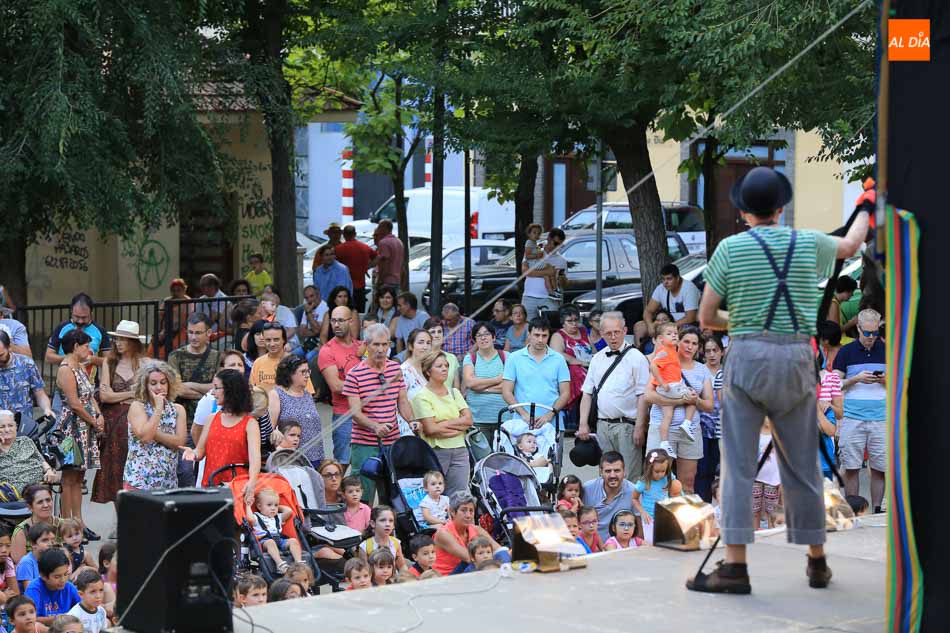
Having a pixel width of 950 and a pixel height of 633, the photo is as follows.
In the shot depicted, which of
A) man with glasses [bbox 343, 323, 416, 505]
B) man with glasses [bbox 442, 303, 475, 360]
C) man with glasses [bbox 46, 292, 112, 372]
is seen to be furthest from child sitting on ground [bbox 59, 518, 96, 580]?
man with glasses [bbox 442, 303, 475, 360]

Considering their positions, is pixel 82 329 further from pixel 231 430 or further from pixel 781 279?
pixel 781 279

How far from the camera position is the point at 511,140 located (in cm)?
1875

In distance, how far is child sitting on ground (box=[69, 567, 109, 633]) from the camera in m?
8.80

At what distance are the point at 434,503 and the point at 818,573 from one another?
15.3 ft

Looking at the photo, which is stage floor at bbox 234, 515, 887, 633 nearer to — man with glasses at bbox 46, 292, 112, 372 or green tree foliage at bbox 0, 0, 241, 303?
man with glasses at bbox 46, 292, 112, 372

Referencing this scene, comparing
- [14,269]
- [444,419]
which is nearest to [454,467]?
[444,419]

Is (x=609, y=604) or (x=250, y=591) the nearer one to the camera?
(x=609, y=604)

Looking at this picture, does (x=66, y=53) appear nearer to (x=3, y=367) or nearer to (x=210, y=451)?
(x=3, y=367)

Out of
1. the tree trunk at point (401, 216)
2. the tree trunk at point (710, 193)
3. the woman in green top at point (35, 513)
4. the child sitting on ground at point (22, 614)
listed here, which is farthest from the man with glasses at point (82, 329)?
the tree trunk at point (710, 193)

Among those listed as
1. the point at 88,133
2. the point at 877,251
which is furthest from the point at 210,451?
→ the point at 88,133

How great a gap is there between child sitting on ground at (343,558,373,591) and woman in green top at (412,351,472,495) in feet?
7.69

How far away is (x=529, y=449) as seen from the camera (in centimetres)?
1217

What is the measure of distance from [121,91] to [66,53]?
38.3 inches

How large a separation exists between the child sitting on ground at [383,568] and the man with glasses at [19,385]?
3501mm
